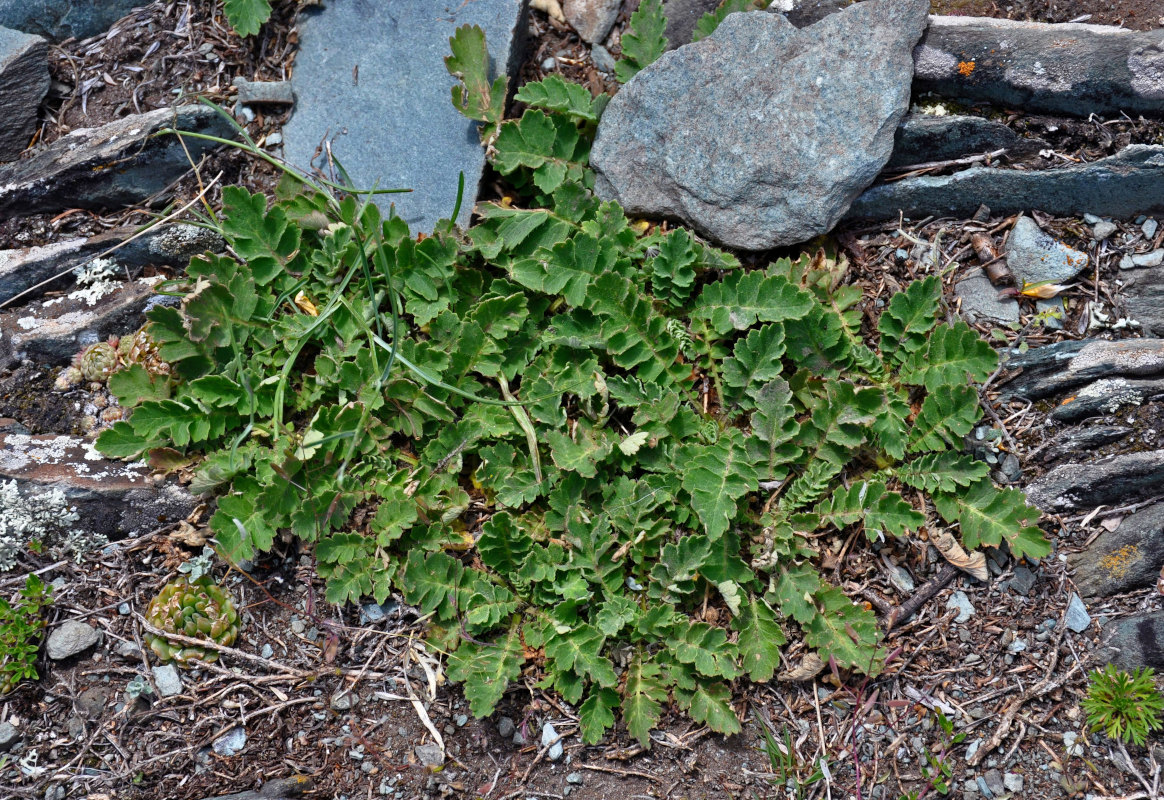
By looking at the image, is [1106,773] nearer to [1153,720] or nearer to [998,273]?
[1153,720]

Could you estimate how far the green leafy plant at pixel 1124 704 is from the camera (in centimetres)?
285

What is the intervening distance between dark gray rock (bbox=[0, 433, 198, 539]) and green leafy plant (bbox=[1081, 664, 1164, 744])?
365 centimetres

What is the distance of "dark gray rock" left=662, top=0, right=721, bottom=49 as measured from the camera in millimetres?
3875

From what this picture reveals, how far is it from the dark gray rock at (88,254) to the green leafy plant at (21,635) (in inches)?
56.6

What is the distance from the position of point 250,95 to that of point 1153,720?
4732 millimetres

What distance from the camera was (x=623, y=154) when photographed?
12.1 feet

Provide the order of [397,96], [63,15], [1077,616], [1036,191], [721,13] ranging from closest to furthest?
1. [1077,616]
2. [1036,191]
3. [721,13]
4. [397,96]
5. [63,15]

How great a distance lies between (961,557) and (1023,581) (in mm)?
260

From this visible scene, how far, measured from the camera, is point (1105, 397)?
3209 millimetres

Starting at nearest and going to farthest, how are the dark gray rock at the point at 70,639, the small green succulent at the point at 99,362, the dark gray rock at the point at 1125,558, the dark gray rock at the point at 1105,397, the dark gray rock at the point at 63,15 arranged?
1. the dark gray rock at the point at 1125,558
2. the dark gray rock at the point at 1105,397
3. the dark gray rock at the point at 70,639
4. the small green succulent at the point at 99,362
5. the dark gray rock at the point at 63,15

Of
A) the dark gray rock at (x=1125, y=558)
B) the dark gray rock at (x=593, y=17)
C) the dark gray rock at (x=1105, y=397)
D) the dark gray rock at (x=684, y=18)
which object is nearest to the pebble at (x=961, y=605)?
the dark gray rock at (x=1125, y=558)

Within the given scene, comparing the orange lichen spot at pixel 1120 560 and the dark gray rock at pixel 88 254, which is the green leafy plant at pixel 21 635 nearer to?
the dark gray rock at pixel 88 254

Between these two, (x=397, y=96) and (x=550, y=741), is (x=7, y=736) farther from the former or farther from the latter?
(x=397, y=96)

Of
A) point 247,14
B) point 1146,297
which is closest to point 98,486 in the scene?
point 247,14
